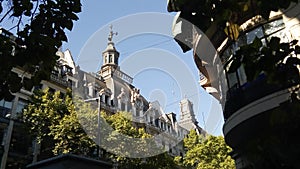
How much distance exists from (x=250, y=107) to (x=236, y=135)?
1289 millimetres

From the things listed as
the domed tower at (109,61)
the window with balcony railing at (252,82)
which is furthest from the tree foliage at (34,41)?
the domed tower at (109,61)

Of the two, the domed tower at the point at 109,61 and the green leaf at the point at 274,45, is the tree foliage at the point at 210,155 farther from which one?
the green leaf at the point at 274,45

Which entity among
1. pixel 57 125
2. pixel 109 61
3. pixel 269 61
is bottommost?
pixel 269 61

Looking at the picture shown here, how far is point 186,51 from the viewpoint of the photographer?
13961 millimetres

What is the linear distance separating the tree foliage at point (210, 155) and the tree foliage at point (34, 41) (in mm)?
22470

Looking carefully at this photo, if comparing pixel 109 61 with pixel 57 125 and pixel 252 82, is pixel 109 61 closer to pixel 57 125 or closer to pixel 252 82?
pixel 57 125

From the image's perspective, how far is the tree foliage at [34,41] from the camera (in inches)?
131

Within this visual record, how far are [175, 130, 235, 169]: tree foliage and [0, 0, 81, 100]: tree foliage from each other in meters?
22.5

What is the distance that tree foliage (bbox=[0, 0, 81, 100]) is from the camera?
332 centimetres

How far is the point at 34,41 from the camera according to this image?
3336mm

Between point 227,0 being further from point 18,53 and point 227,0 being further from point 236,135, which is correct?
point 236,135

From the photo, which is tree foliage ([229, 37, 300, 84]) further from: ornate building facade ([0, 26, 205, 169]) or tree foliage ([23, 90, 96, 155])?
tree foliage ([23, 90, 96, 155])

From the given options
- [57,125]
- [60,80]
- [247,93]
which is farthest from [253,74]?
[60,80]

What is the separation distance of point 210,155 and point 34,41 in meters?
24.2
